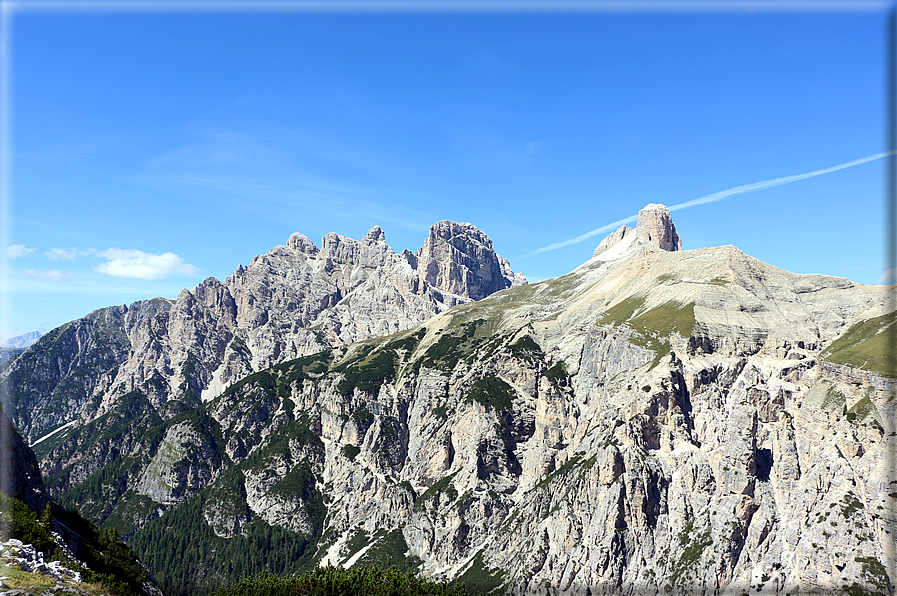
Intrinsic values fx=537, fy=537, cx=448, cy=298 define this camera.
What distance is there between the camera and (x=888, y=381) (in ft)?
634

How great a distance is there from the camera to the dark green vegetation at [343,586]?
10294cm

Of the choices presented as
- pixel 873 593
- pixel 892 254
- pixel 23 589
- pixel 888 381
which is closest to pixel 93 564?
pixel 23 589

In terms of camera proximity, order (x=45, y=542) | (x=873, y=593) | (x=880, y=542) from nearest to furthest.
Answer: (x=45, y=542) < (x=873, y=593) < (x=880, y=542)

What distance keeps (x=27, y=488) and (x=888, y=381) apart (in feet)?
812

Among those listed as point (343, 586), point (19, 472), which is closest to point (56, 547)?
point (19, 472)

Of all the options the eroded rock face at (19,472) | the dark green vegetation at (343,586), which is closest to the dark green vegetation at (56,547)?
the eroded rock face at (19,472)

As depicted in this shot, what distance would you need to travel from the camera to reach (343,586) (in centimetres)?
10469

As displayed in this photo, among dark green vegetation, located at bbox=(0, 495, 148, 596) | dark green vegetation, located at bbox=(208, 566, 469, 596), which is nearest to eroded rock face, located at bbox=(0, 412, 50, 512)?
dark green vegetation, located at bbox=(0, 495, 148, 596)

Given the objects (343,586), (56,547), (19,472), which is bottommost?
(343,586)

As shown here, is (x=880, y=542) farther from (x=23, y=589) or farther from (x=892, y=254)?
(x=23, y=589)

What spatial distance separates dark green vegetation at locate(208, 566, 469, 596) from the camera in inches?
4053

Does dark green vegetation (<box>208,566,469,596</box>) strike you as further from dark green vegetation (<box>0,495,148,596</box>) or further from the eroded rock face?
the eroded rock face

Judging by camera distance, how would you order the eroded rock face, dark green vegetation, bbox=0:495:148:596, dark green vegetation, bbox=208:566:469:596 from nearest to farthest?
dark green vegetation, bbox=0:495:148:596
the eroded rock face
dark green vegetation, bbox=208:566:469:596

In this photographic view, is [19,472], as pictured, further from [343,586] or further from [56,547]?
[343,586]
